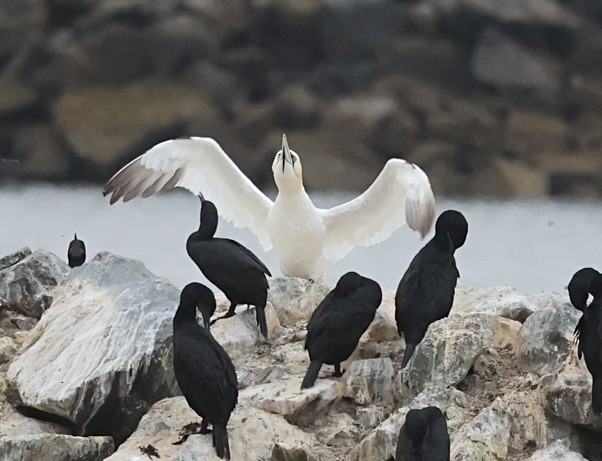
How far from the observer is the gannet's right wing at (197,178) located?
35.9 ft

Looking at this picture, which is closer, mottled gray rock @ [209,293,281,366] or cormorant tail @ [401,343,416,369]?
cormorant tail @ [401,343,416,369]

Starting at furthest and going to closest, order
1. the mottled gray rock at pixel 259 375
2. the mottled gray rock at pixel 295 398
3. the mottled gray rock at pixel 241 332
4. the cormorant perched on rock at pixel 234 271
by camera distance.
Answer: the mottled gray rock at pixel 241 332
the cormorant perched on rock at pixel 234 271
the mottled gray rock at pixel 259 375
the mottled gray rock at pixel 295 398

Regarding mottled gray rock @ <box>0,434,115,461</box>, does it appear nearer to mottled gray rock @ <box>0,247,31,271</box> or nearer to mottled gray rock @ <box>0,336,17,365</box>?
mottled gray rock @ <box>0,336,17,365</box>

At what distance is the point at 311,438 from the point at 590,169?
25798 mm

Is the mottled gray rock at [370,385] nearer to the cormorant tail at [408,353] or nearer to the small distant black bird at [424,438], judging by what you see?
the cormorant tail at [408,353]

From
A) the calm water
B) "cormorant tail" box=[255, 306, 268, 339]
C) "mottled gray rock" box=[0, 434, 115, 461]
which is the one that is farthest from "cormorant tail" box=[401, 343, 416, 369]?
the calm water

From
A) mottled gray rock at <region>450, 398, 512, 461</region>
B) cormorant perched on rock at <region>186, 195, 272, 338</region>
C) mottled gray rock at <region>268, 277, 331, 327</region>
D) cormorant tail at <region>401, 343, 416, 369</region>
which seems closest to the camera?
mottled gray rock at <region>450, 398, 512, 461</region>

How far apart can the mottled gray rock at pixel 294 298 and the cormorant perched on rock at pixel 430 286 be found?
1002mm

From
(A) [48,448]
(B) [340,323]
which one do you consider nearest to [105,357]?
(A) [48,448]

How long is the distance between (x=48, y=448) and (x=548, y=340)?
238 centimetres

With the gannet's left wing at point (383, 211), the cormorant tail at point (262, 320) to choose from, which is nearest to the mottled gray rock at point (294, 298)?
the cormorant tail at point (262, 320)

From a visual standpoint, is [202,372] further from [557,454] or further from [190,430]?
[557,454]

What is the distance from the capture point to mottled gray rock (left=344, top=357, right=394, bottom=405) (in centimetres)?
766

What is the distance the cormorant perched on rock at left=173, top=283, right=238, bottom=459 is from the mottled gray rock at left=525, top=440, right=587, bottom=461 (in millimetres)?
1325
